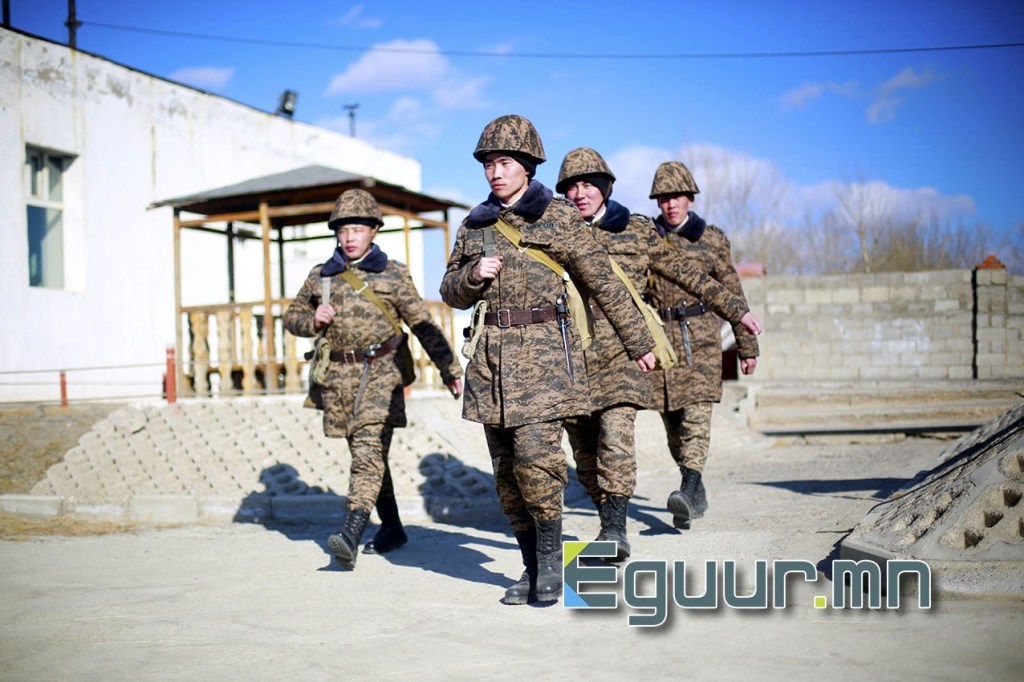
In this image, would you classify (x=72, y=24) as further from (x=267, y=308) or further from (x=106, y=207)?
(x=267, y=308)

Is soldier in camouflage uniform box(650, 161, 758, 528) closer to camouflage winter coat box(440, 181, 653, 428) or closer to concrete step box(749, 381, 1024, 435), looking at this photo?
camouflage winter coat box(440, 181, 653, 428)

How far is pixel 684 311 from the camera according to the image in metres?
7.14

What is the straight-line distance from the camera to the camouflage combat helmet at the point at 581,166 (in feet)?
20.0

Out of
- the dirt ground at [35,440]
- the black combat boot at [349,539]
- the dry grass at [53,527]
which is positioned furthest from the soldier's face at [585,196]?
the dirt ground at [35,440]

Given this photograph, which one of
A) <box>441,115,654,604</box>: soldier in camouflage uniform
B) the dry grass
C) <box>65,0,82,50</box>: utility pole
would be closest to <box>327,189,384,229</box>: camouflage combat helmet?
<box>441,115,654,604</box>: soldier in camouflage uniform

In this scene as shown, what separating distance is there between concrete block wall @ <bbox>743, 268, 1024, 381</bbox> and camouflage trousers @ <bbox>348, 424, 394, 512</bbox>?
14273 mm

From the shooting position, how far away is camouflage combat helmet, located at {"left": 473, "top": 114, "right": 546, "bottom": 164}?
15.9ft

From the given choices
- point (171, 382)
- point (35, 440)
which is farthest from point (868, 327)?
point (35, 440)

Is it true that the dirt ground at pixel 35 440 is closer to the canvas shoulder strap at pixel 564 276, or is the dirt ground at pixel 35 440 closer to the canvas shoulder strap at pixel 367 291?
the canvas shoulder strap at pixel 367 291

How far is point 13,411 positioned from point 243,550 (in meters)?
6.93

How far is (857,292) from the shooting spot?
19906 millimetres

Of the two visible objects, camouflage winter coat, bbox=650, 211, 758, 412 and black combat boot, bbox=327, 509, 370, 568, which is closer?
black combat boot, bbox=327, 509, 370, 568

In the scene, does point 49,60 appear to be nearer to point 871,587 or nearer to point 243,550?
point 243,550

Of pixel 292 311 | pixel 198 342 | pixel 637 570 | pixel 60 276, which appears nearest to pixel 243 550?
pixel 292 311
